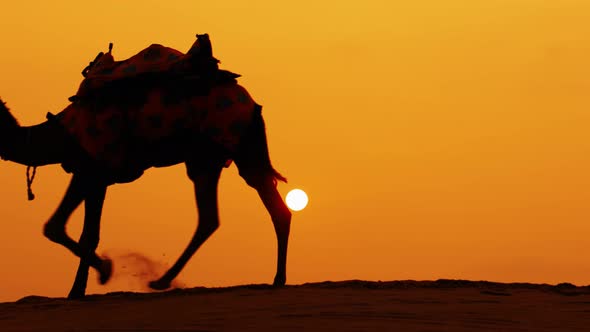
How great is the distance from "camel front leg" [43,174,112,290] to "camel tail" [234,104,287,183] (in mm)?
1406

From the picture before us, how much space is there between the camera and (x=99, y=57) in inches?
416

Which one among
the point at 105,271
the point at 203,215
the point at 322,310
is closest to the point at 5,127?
the point at 105,271

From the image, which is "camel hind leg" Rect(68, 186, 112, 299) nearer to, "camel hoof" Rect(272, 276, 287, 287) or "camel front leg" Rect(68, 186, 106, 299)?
"camel front leg" Rect(68, 186, 106, 299)

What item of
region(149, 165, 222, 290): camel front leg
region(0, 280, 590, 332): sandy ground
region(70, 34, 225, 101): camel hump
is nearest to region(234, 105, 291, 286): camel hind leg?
region(149, 165, 222, 290): camel front leg

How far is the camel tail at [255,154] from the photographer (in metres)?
9.83

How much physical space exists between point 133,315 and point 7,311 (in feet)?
6.02

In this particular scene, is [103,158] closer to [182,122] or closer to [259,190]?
[182,122]

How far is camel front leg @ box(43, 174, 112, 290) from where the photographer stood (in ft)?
32.2

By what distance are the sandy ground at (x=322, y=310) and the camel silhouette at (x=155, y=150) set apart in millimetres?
820

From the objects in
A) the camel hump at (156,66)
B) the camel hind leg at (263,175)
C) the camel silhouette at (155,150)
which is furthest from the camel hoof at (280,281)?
the camel hump at (156,66)

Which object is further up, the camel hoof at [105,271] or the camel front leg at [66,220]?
the camel front leg at [66,220]

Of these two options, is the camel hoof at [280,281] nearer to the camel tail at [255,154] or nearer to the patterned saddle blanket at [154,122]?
the camel tail at [255,154]

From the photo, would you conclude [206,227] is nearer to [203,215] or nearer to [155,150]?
[203,215]

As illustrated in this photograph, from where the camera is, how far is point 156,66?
387 inches
